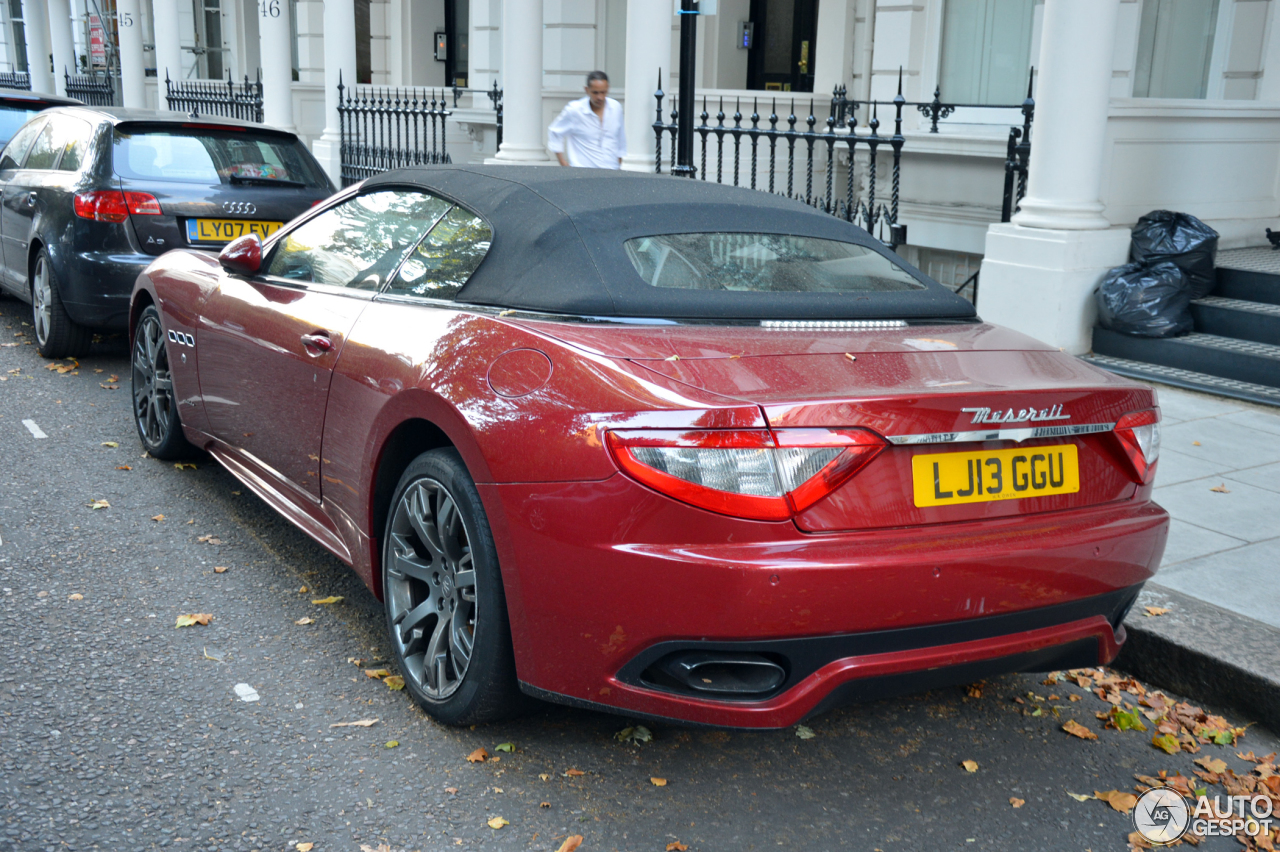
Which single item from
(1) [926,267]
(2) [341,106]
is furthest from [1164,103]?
(2) [341,106]

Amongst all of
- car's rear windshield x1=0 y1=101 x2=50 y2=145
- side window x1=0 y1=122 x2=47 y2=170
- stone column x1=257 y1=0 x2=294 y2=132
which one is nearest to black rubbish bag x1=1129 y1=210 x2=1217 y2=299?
side window x1=0 y1=122 x2=47 y2=170

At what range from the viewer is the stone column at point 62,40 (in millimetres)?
27672

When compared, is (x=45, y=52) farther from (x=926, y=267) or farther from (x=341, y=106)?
(x=926, y=267)

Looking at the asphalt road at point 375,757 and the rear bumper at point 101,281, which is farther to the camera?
the rear bumper at point 101,281

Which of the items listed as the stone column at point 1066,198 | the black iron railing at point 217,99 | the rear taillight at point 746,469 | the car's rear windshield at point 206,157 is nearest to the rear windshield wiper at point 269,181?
the car's rear windshield at point 206,157

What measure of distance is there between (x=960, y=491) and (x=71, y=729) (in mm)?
2429

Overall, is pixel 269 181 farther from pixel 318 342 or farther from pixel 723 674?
pixel 723 674

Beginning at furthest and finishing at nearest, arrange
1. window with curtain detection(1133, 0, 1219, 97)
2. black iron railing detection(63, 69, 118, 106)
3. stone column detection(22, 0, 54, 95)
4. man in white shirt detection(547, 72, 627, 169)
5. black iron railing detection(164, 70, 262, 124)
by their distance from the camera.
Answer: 1. stone column detection(22, 0, 54, 95)
2. black iron railing detection(63, 69, 118, 106)
3. black iron railing detection(164, 70, 262, 124)
4. window with curtain detection(1133, 0, 1219, 97)
5. man in white shirt detection(547, 72, 627, 169)

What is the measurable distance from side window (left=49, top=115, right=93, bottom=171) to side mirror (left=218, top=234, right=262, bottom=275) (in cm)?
376

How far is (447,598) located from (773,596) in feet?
3.52

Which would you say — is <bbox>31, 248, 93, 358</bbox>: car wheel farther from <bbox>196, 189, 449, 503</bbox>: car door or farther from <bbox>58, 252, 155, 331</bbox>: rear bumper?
<bbox>196, 189, 449, 503</bbox>: car door

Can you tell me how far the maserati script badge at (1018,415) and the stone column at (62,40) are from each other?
29.5 meters

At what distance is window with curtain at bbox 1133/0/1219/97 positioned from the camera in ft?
34.4

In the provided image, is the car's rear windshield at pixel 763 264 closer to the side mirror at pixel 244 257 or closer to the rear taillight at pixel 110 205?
the side mirror at pixel 244 257
